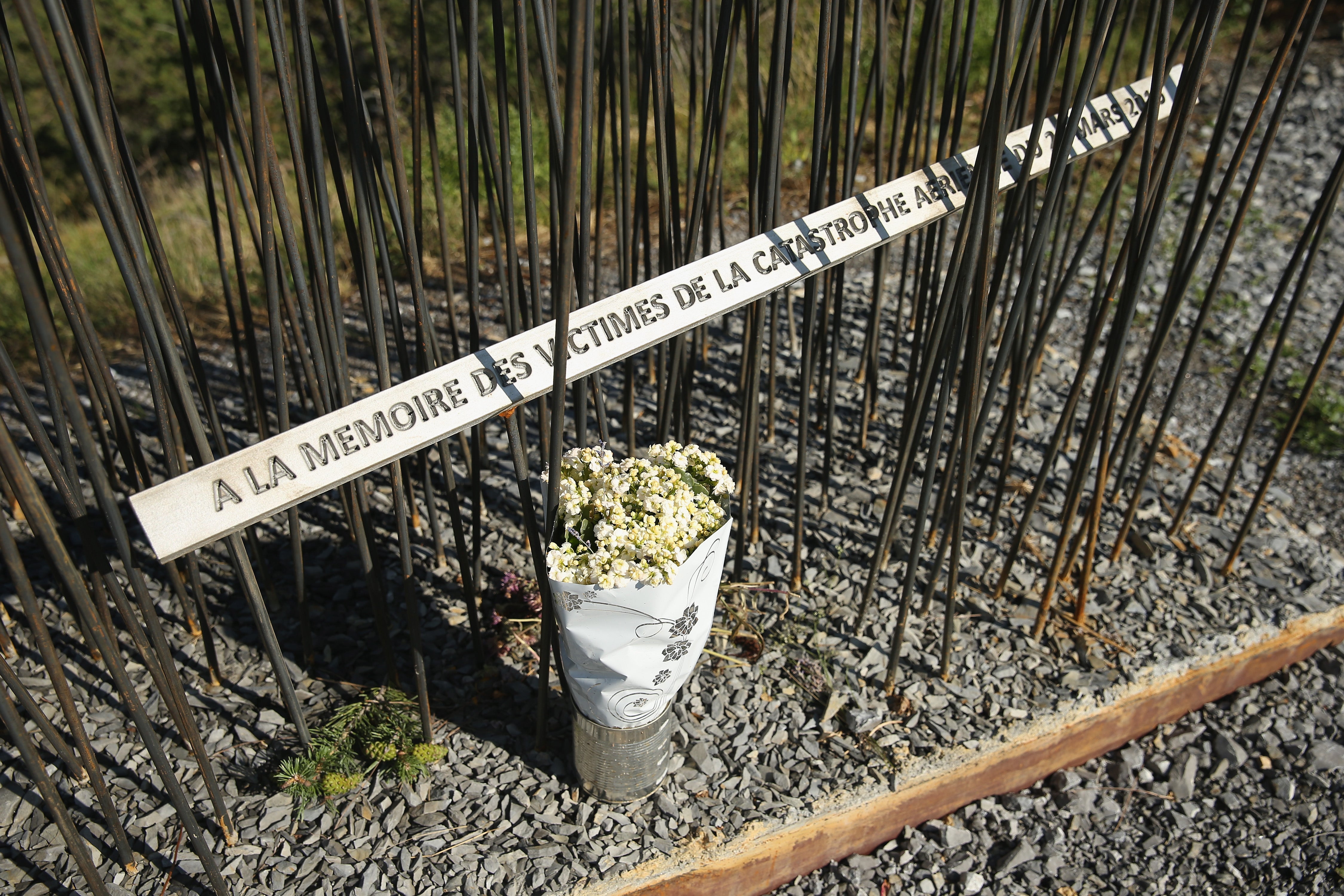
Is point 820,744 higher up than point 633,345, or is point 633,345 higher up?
point 633,345

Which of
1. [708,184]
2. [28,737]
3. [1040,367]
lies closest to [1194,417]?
[1040,367]

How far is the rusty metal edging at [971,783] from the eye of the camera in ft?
5.56

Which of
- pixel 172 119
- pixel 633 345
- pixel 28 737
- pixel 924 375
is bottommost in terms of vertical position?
pixel 172 119

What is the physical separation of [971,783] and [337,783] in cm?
135

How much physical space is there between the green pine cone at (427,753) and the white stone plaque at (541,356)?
27.8 inches

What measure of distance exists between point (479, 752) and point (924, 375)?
119cm

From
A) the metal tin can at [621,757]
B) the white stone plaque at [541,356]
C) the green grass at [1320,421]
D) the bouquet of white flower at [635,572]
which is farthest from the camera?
the green grass at [1320,421]

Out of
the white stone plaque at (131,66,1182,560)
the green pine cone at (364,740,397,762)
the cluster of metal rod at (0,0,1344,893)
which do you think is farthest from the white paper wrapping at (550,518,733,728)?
the green pine cone at (364,740,397,762)

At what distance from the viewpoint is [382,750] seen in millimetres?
1725

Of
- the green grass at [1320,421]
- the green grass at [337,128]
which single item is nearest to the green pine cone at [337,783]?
the green grass at [337,128]

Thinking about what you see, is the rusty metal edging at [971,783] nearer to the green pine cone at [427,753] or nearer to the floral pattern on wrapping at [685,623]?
the green pine cone at [427,753]

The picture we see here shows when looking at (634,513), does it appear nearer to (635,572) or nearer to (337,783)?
(635,572)

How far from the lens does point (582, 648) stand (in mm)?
1421

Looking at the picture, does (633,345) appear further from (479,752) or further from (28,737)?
(28,737)
